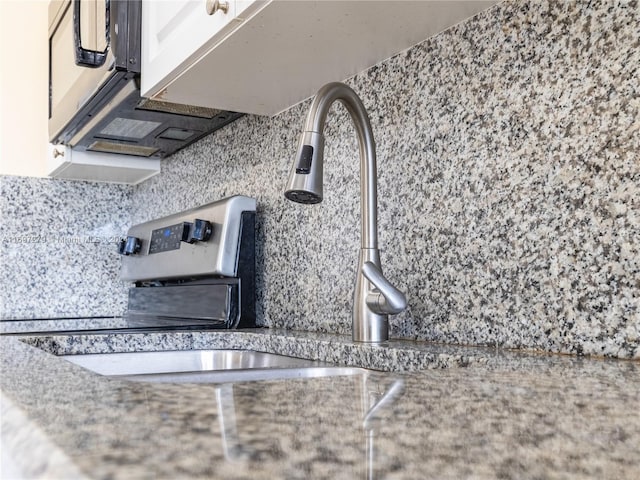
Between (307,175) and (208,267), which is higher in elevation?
(307,175)

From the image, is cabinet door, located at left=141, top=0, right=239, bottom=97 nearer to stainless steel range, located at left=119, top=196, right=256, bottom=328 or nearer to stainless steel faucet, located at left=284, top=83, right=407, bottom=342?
stainless steel faucet, located at left=284, top=83, right=407, bottom=342

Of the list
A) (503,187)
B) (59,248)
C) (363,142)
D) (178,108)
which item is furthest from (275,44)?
(59,248)

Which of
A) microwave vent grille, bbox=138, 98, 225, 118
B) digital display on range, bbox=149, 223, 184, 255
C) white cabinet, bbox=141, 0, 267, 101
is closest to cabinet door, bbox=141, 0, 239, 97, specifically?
white cabinet, bbox=141, 0, 267, 101

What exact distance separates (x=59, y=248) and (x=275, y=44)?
1508 mm

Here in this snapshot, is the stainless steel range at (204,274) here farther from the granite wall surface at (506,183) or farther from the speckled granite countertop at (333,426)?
the speckled granite countertop at (333,426)

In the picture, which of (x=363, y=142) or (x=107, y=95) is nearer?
(x=363, y=142)

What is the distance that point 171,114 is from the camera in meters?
1.62

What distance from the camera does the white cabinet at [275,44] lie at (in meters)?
0.91

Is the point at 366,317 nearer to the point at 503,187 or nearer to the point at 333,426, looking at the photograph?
the point at 503,187

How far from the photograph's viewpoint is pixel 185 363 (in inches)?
49.3

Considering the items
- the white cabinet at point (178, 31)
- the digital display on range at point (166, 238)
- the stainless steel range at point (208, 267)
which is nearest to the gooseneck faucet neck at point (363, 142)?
the white cabinet at point (178, 31)

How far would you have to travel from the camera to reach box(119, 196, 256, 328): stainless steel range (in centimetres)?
144

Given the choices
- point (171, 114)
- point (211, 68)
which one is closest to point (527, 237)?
point (211, 68)

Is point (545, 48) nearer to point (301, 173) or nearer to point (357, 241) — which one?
point (301, 173)
